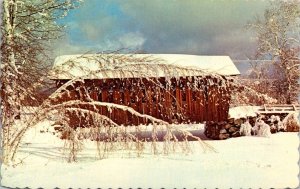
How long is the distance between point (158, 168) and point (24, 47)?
11.0 ft

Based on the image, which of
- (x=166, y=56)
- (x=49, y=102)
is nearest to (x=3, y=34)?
(x=49, y=102)

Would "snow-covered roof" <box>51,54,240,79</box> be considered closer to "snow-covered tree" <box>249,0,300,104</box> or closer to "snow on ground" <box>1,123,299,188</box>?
"snow-covered tree" <box>249,0,300,104</box>

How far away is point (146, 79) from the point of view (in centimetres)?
1018

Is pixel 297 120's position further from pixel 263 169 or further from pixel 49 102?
pixel 49 102

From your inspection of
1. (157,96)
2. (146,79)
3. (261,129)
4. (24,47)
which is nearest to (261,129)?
Answer: (261,129)

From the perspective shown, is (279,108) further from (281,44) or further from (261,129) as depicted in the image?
(281,44)

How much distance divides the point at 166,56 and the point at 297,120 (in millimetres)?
2998

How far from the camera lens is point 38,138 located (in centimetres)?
975

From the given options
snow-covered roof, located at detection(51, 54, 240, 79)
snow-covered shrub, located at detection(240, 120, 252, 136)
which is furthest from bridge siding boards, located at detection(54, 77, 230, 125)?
snow-covered shrub, located at detection(240, 120, 252, 136)

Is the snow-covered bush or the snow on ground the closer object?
the snow on ground

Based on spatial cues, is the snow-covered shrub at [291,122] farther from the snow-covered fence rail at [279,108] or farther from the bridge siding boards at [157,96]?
the bridge siding boards at [157,96]

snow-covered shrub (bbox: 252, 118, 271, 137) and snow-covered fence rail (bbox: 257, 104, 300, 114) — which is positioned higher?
snow-covered fence rail (bbox: 257, 104, 300, 114)

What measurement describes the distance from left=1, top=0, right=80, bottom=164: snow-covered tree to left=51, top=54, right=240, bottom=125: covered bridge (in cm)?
43

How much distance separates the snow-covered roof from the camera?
9633 mm
